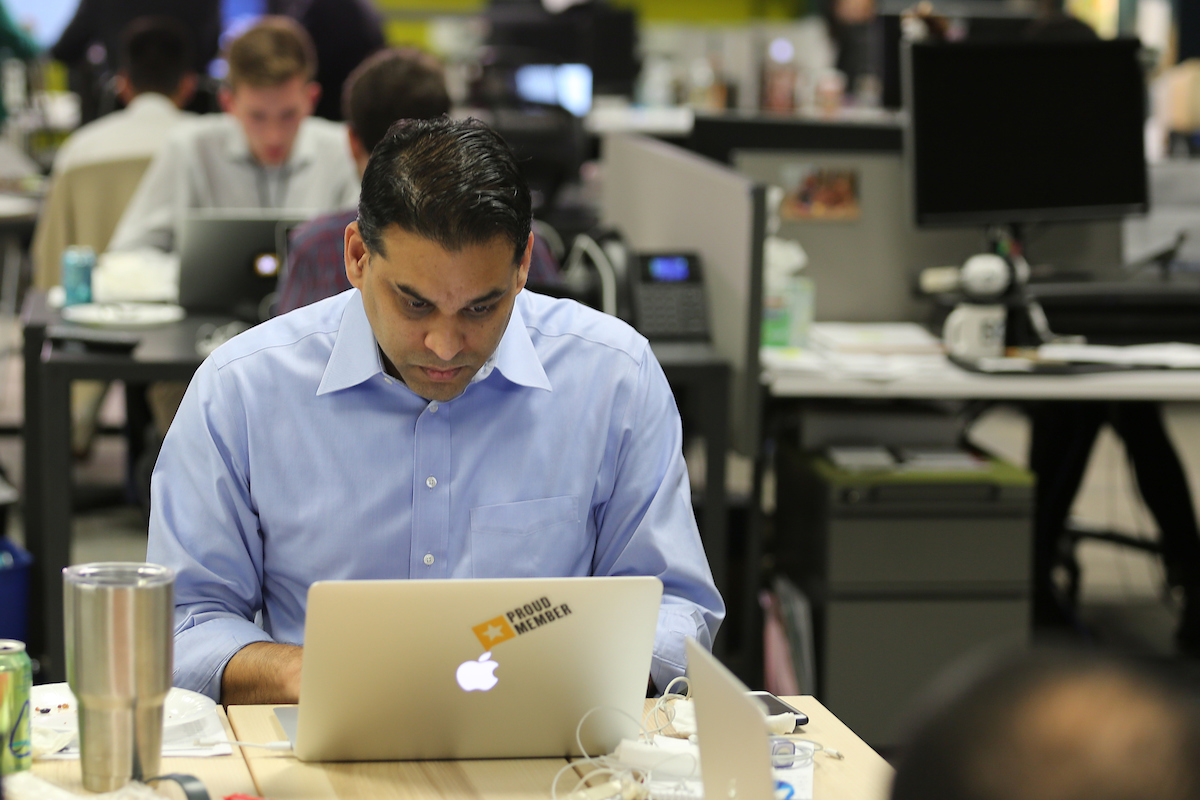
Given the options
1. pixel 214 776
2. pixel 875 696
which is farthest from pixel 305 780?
pixel 875 696

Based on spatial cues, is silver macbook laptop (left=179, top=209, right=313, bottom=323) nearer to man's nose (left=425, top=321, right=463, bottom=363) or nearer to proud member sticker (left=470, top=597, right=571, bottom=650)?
man's nose (left=425, top=321, right=463, bottom=363)

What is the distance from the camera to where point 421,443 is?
1471mm

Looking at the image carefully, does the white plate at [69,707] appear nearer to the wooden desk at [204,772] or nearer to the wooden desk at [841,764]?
the wooden desk at [204,772]

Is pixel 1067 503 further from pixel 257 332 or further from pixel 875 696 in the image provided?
pixel 257 332

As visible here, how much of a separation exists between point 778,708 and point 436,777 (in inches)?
12.8

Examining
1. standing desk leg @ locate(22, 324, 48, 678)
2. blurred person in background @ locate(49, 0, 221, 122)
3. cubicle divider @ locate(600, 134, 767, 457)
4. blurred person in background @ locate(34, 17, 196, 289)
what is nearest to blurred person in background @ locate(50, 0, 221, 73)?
blurred person in background @ locate(49, 0, 221, 122)

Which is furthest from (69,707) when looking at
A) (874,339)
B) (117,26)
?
(117,26)

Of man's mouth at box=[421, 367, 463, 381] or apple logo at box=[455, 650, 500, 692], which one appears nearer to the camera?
apple logo at box=[455, 650, 500, 692]

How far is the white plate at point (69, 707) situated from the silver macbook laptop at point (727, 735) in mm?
457

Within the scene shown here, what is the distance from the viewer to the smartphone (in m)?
1.26

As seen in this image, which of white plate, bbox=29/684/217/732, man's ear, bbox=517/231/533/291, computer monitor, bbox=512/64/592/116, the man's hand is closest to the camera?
white plate, bbox=29/684/217/732

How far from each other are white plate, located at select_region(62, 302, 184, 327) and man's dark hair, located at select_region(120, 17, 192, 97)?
5.01 ft

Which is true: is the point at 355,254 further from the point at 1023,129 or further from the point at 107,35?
the point at 107,35

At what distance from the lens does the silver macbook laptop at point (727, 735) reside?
0.94 meters
